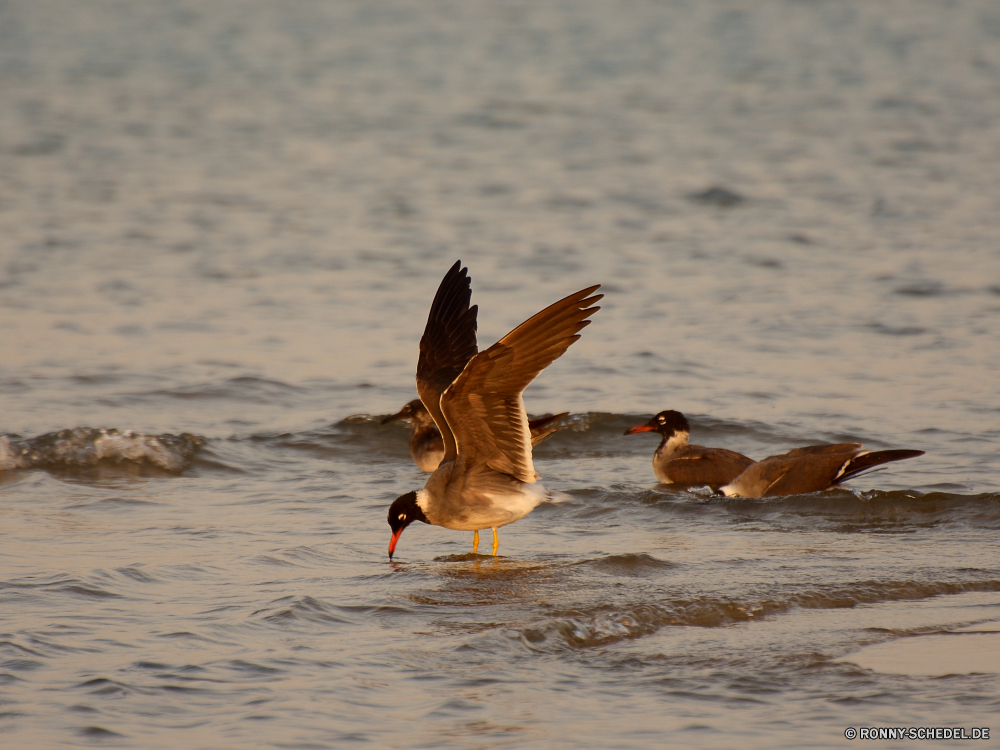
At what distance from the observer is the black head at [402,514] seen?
7164 mm

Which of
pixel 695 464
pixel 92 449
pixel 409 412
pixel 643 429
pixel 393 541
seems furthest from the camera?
pixel 409 412

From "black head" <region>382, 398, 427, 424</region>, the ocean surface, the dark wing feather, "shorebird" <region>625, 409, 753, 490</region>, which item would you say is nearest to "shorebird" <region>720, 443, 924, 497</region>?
the dark wing feather

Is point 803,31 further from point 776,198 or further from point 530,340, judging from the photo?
point 530,340

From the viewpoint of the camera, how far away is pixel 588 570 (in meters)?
6.66

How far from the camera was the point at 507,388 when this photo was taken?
658 centimetres

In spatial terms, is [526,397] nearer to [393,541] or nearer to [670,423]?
[670,423]

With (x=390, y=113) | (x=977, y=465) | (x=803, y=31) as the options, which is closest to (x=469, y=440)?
(x=977, y=465)

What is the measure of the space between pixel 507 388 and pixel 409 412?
10.9 ft

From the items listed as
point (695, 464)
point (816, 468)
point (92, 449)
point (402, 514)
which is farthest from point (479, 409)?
point (92, 449)

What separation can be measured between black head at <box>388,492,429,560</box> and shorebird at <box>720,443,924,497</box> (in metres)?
2.27

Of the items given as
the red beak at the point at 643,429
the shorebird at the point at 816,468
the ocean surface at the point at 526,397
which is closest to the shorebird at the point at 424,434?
the ocean surface at the point at 526,397

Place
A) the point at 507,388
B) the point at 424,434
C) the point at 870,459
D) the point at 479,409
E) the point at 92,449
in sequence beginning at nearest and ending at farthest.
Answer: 1. the point at 507,388
2. the point at 479,409
3. the point at 870,459
4. the point at 92,449
5. the point at 424,434

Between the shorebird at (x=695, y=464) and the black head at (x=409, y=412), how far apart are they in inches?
72.8

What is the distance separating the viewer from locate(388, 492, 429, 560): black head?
716 centimetres
